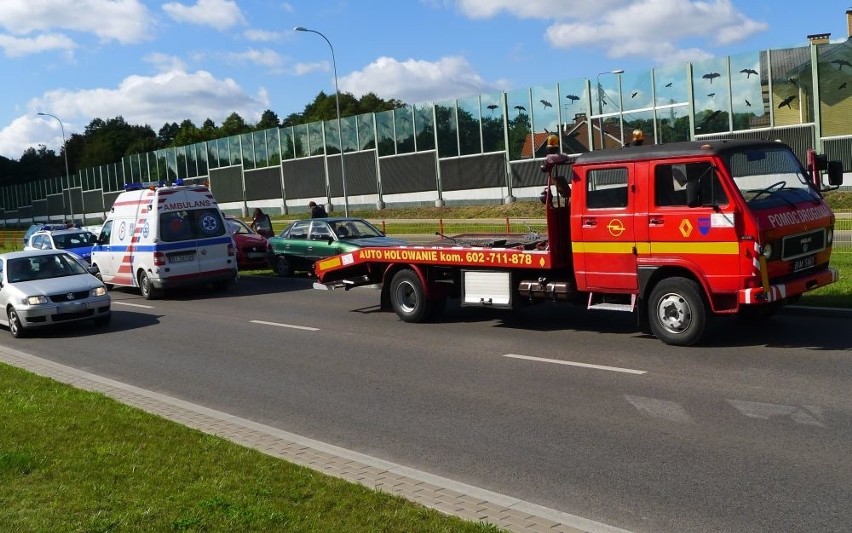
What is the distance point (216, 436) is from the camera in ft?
26.1

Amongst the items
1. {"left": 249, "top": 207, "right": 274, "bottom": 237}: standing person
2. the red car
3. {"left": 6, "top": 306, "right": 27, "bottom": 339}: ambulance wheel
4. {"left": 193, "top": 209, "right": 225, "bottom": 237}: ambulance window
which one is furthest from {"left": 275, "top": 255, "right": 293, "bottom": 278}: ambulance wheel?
{"left": 6, "top": 306, "right": 27, "bottom": 339}: ambulance wheel

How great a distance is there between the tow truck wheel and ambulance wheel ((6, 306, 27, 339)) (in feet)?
36.5

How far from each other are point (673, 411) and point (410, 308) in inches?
275

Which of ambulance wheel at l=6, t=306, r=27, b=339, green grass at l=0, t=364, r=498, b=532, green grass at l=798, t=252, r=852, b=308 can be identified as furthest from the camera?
ambulance wheel at l=6, t=306, r=27, b=339

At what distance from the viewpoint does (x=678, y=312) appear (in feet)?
37.0

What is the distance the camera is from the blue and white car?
91.2ft

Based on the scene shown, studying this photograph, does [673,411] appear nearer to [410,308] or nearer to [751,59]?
[410,308]

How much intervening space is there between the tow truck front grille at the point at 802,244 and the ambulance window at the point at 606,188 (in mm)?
1978

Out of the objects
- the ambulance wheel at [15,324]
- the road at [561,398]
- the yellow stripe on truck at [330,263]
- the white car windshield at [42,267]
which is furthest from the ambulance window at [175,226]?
the yellow stripe on truck at [330,263]

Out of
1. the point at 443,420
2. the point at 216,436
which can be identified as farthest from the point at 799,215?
the point at 216,436

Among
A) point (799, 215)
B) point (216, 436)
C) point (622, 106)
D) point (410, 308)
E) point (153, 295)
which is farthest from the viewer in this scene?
point (622, 106)

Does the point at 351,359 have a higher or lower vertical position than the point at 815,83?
lower

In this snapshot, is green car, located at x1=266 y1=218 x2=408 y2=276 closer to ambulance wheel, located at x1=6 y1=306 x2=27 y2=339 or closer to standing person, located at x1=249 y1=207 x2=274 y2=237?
standing person, located at x1=249 y1=207 x2=274 y2=237

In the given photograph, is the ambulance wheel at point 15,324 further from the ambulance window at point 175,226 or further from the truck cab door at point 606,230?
the truck cab door at point 606,230
